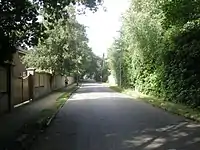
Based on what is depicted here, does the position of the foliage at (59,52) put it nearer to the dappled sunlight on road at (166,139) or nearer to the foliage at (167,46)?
the foliage at (167,46)

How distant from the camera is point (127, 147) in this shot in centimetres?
955

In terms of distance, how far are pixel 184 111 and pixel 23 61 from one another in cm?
2593

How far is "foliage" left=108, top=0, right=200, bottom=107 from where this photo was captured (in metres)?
21.5

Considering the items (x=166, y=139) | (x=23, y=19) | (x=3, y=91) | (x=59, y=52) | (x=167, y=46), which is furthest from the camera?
(x=59, y=52)

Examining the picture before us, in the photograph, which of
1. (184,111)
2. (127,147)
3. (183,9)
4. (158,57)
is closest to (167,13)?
(183,9)

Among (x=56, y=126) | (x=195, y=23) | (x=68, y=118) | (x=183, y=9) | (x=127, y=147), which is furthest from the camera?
(x=183, y=9)

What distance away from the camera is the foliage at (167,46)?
21484 mm

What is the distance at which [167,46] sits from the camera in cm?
2528

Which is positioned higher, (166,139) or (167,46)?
(167,46)

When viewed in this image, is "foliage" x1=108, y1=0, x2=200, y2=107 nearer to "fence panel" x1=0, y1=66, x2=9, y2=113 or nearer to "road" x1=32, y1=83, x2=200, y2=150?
"road" x1=32, y1=83, x2=200, y2=150

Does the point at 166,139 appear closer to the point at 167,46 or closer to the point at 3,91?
the point at 3,91

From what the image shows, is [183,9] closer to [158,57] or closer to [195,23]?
[195,23]

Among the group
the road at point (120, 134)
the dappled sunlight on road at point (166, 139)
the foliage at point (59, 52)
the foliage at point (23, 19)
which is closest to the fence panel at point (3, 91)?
the foliage at point (23, 19)

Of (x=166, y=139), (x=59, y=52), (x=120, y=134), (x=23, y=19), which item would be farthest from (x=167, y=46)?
(x=59, y=52)
